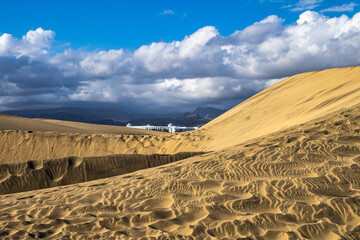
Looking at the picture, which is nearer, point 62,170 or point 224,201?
point 224,201

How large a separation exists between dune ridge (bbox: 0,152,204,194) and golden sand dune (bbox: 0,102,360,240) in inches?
66.4

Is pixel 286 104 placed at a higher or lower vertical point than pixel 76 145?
higher

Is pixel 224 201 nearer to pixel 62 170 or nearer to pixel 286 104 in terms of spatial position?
pixel 62 170

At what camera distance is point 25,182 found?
6438 mm

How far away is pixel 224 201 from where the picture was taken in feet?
13.1

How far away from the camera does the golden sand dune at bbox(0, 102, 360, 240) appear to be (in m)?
3.37

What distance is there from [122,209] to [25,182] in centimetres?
362

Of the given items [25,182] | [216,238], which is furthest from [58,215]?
[25,182]

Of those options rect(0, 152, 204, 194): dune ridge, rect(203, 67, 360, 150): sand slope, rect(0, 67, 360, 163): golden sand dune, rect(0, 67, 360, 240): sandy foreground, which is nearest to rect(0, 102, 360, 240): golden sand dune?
rect(0, 67, 360, 240): sandy foreground

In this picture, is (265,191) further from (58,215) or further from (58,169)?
(58,169)

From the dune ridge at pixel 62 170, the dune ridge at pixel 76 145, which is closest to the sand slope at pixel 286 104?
the dune ridge at pixel 76 145

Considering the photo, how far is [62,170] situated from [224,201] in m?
4.36

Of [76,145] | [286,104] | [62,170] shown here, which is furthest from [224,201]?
[286,104]

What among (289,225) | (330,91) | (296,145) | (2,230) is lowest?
(289,225)
